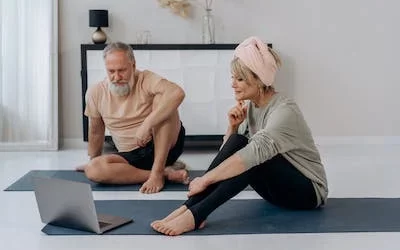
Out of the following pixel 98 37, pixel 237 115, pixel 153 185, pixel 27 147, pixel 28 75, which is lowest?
pixel 27 147

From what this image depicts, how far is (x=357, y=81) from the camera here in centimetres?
630

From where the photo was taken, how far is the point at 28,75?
604 centimetres

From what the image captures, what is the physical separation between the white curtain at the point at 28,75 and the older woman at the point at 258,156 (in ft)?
9.97

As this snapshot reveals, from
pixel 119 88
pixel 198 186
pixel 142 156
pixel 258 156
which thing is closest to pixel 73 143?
pixel 142 156

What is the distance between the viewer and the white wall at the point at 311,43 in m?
6.10

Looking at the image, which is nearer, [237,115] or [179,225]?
[179,225]

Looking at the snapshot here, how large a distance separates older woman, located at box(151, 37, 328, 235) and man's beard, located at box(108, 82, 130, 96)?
0.93 m

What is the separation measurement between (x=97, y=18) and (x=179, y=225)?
10.5 ft

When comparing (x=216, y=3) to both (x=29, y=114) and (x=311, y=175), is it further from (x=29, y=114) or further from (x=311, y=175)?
(x=311, y=175)

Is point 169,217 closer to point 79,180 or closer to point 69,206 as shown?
point 69,206

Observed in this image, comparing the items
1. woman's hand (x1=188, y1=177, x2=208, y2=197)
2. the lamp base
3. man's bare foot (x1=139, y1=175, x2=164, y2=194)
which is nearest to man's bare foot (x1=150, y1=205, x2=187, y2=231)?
woman's hand (x1=188, y1=177, x2=208, y2=197)

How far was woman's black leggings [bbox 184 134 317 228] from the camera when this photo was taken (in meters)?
3.09

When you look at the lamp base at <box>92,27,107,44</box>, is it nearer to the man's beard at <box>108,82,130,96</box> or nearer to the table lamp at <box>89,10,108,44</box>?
the table lamp at <box>89,10,108,44</box>

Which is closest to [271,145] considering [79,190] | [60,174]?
[79,190]
